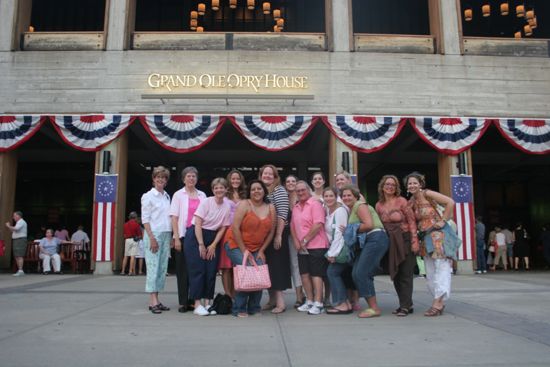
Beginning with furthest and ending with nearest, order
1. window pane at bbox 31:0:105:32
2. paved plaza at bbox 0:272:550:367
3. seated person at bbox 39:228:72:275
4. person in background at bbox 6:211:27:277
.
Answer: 1. window pane at bbox 31:0:105:32
2. seated person at bbox 39:228:72:275
3. person in background at bbox 6:211:27:277
4. paved plaza at bbox 0:272:550:367

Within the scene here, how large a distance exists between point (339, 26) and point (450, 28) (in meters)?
3.53

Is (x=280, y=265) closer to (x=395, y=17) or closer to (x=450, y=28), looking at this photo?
(x=450, y=28)

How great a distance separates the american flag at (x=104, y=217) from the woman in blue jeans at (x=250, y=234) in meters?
8.50

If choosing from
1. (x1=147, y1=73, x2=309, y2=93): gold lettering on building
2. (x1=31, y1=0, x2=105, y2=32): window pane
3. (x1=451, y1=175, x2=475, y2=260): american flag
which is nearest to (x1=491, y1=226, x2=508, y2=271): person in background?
(x1=451, y1=175, x2=475, y2=260): american flag

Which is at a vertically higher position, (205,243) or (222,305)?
(205,243)

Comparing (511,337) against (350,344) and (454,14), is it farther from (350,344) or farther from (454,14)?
(454,14)

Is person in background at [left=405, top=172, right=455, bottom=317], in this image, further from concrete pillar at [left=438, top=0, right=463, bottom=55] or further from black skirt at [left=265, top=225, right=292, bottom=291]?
concrete pillar at [left=438, top=0, right=463, bottom=55]

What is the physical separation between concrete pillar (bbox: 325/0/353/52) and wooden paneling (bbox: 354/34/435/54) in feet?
1.14

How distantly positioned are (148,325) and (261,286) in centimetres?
134

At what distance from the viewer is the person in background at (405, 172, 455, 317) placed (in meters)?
5.64

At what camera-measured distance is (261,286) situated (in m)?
5.46

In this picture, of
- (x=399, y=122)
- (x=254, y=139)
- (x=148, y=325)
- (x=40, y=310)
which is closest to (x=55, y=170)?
(x=254, y=139)

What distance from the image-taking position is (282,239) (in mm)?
6156

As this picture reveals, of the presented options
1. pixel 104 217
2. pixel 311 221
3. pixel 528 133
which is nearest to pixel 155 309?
pixel 311 221
